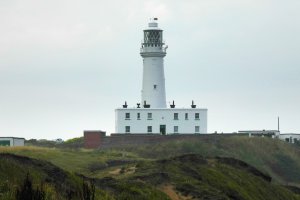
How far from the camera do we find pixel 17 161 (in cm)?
4634

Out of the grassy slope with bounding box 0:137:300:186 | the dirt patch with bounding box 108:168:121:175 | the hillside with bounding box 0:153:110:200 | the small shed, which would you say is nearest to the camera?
the hillside with bounding box 0:153:110:200

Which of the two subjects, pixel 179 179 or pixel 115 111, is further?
pixel 115 111

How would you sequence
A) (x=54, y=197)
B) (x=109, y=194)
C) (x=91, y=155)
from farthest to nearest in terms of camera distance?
(x=91, y=155), (x=109, y=194), (x=54, y=197)

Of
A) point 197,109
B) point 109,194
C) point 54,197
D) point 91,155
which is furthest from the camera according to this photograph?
point 197,109

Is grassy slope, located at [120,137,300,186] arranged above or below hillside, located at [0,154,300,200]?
above

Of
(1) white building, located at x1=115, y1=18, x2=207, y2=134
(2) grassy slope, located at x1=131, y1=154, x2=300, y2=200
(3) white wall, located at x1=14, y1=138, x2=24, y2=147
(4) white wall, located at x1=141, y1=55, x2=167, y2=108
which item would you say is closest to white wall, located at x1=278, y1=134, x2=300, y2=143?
(1) white building, located at x1=115, y1=18, x2=207, y2=134

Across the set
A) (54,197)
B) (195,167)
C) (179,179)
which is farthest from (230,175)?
(54,197)

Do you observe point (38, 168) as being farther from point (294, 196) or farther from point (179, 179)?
point (294, 196)

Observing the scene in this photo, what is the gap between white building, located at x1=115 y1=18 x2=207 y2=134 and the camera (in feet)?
357

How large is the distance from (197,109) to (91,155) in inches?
1073

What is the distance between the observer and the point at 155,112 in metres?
109

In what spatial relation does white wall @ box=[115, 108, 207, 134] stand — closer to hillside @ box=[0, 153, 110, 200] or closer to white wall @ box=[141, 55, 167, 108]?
white wall @ box=[141, 55, 167, 108]

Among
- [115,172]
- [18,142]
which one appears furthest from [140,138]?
[115,172]

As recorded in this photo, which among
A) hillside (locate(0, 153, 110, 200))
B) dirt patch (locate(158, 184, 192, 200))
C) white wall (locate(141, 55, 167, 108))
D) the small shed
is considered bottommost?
dirt patch (locate(158, 184, 192, 200))
